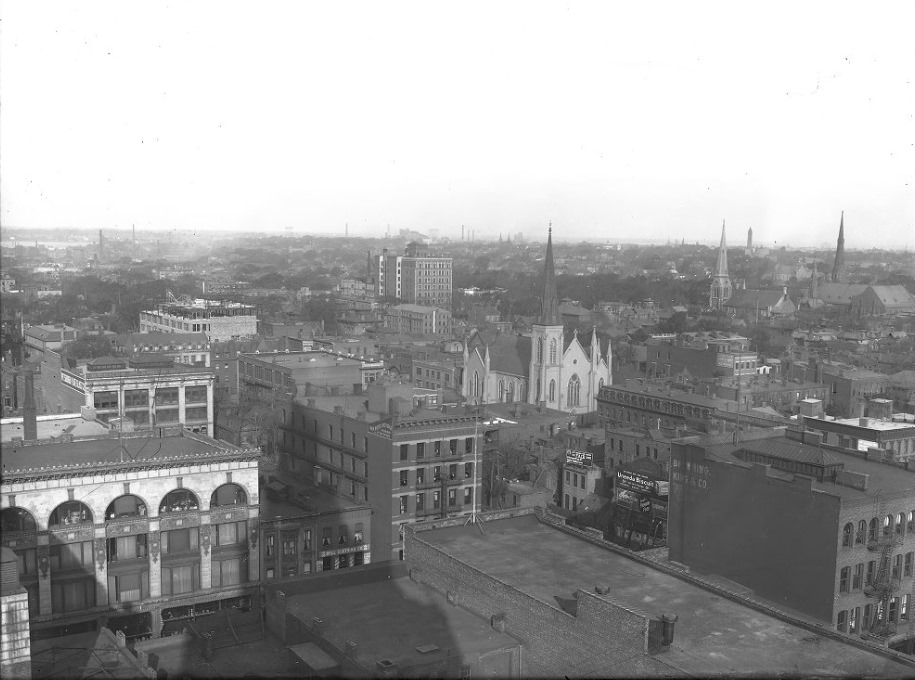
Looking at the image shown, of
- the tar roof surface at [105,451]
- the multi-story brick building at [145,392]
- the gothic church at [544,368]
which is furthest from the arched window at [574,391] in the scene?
the tar roof surface at [105,451]

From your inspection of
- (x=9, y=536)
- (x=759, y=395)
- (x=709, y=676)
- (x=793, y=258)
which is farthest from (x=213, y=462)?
(x=793, y=258)

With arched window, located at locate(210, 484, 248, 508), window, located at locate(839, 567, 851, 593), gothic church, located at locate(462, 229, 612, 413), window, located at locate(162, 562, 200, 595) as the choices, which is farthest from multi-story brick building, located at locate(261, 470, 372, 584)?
gothic church, located at locate(462, 229, 612, 413)

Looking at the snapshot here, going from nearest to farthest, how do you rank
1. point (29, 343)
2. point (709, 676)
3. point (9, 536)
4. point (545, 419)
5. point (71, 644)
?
1. point (709, 676)
2. point (71, 644)
3. point (9, 536)
4. point (545, 419)
5. point (29, 343)

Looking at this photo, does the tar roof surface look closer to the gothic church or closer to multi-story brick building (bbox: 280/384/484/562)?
multi-story brick building (bbox: 280/384/484/562)

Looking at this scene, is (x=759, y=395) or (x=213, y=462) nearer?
(x=213, y=462)

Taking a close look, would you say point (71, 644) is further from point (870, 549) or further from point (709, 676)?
point (870, 549)

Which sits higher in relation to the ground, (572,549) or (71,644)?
(572,549)

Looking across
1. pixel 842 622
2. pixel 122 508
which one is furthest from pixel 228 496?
pixel 842 622
